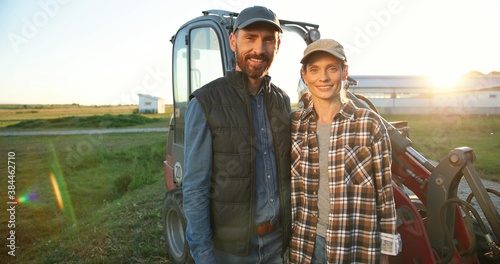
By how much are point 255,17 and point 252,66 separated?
0.82ft

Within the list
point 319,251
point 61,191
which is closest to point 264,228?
point 319,251

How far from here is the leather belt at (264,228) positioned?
6.16 ft

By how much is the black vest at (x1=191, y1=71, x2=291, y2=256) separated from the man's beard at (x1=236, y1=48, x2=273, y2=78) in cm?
5

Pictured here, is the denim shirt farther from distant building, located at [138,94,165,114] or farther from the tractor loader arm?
distant building, located at [138,94,165,114]

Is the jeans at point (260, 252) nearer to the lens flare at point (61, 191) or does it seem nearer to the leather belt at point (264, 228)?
the leather belt at point (264, 228)

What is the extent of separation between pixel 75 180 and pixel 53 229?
4322mm

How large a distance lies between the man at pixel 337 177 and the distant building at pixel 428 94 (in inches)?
979

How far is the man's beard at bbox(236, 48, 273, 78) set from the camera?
1.86 metres

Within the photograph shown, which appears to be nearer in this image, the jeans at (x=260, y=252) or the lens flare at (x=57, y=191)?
the jeans at (x=260, y=252)

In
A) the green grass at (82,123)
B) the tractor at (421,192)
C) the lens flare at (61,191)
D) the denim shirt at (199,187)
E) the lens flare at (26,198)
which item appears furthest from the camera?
the green grass at (82,123)

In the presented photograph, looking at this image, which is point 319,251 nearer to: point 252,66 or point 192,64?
point 252,66

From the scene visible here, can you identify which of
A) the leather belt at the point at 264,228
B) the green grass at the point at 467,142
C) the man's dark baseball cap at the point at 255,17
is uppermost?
the man's dark baseball cap at the point at 255,17

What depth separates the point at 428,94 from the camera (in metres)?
31.4

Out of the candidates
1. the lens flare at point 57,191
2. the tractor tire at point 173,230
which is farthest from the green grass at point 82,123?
the tractor tire at point 173,230
